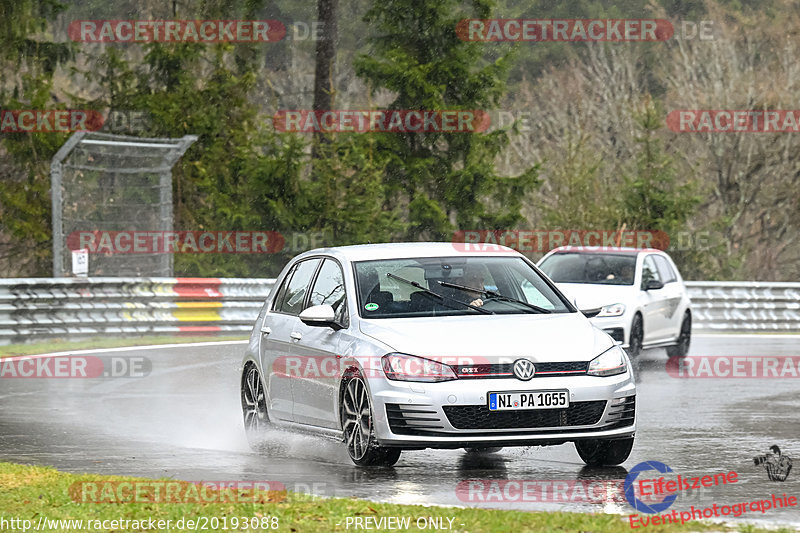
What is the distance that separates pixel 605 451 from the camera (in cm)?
1024

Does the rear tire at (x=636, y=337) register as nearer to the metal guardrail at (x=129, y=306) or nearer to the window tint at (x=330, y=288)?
the metal guardrail at (x=129, y=306)

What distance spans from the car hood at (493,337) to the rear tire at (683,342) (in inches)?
A: 481

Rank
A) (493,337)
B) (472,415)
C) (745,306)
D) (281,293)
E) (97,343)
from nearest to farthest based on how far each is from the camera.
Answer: (472,415) < (493,337) < (281,293) < (97,343) < (745,306)

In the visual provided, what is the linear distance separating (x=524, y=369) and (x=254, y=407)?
3.05 meters

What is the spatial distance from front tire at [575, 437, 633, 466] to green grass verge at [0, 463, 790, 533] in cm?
230

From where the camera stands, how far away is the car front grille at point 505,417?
958 cm

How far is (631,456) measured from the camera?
425 inches

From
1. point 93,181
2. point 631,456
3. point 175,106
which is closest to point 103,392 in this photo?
point 631,456

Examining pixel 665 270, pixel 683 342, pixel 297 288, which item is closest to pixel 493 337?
pixel 297 288

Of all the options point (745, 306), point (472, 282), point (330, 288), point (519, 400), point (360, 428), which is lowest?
point (745, 306)

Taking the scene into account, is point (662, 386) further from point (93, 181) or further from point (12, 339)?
point (93, 181)

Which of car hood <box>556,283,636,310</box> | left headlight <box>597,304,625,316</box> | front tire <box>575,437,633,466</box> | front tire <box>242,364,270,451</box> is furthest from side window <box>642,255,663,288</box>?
front tire <box>575,437,633,466</box>

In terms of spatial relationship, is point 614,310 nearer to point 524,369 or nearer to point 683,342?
point 683,342

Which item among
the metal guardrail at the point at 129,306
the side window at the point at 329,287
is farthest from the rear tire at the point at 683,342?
the side window at the point at 329,287
